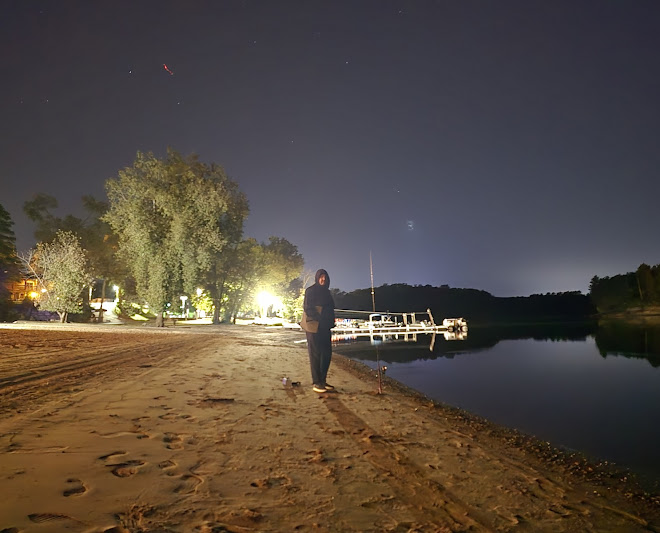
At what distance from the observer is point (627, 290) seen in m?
117

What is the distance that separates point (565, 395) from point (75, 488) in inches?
589

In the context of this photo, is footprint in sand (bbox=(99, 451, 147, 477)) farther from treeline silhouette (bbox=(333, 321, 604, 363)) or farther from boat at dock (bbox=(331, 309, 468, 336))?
boat at dock (bbox=(331, 309, 468, 336))

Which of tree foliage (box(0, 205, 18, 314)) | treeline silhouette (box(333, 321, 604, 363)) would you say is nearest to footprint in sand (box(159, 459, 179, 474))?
treeline silhouette (box(333, 321, 604, 363))

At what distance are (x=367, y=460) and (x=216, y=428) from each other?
6.55 feet

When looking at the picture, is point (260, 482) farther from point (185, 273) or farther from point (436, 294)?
point (436, 294)

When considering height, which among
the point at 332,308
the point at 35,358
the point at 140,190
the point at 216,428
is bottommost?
the point at 216,428

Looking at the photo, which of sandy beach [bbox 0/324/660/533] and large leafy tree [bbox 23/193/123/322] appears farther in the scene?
large leafy tree [bbox 23/193/123/322]

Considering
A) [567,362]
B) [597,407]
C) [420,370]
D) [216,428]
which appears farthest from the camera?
[567,362]

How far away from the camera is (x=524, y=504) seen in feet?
11.0

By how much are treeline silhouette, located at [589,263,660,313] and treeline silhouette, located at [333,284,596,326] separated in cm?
1740

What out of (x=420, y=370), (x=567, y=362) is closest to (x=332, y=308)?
(x=420, y=370)

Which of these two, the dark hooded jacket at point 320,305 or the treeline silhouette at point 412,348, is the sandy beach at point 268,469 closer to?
the dark hooded jacket at point 320,305

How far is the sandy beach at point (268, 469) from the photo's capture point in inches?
107

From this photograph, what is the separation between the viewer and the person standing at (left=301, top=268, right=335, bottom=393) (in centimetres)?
770
